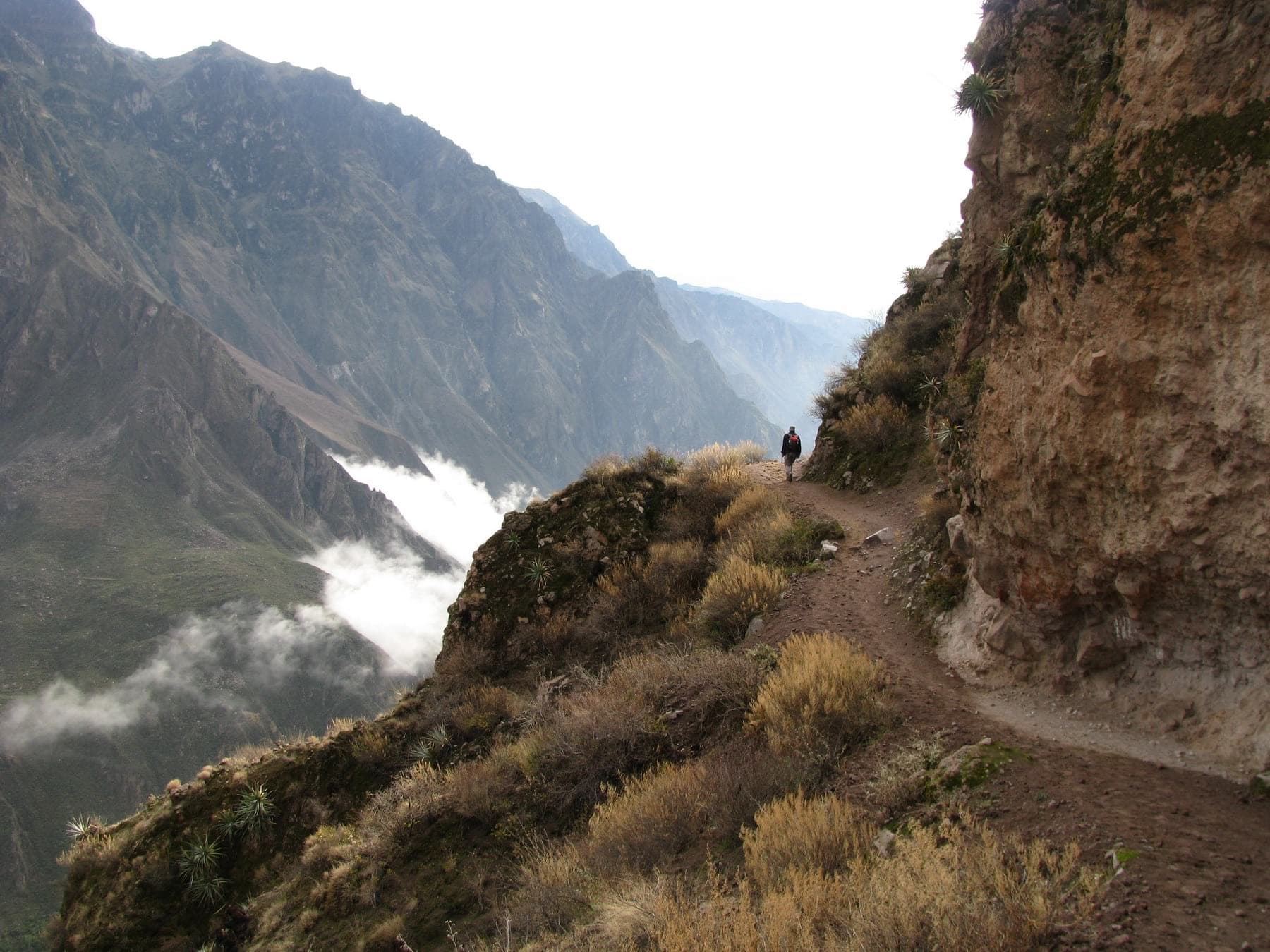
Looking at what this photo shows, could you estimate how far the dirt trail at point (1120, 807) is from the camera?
3.19 m

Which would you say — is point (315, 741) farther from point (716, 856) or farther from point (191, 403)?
point (191, 403)

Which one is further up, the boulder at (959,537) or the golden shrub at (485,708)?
the boulder at (959,537)

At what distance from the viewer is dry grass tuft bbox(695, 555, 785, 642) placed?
877cm

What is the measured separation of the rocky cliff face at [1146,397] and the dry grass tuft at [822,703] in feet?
4.13

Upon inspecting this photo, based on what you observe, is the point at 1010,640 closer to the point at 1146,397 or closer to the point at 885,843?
the point at 1146,397

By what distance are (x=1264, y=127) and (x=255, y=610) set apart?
129 m

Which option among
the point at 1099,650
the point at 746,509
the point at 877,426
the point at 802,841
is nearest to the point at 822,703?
the point at 802,841

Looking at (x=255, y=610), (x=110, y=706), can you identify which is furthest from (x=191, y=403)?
(x=110, y=706)

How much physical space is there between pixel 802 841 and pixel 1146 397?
3.72 meters

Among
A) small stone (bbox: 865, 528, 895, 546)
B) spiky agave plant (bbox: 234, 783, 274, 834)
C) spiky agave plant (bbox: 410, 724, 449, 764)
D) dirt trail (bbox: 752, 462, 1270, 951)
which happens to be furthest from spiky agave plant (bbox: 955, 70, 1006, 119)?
spiky agave plant (bbox: 234, 783, 274, 834)

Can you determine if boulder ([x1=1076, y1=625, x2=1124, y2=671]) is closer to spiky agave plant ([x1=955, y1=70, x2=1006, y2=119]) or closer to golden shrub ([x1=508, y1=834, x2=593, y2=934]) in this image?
golden shrub ([x1=508, y1=834, x2=593, y2=934])

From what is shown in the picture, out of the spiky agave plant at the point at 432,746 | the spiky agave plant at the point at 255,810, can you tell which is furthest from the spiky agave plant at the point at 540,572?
the spiky agave plant at the point at 255,810

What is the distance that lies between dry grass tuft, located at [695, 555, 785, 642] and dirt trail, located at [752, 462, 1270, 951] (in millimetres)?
1265

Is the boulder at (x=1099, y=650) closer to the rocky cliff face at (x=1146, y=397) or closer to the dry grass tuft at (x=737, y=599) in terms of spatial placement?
the rocky cliff face at (x=1146, y=397)
